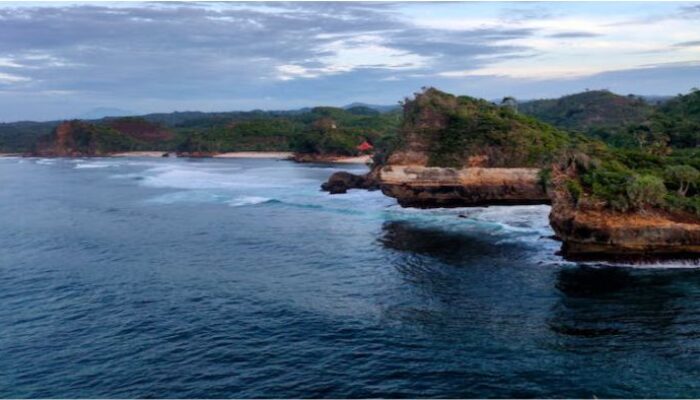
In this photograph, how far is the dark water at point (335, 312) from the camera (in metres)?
23.6

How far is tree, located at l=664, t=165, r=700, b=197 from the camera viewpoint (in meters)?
42.7

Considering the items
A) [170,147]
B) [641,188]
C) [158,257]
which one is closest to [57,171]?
[170,147]

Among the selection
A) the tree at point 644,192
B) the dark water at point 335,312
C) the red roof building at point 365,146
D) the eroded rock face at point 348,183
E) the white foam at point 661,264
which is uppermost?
the red roof building at point 365,146

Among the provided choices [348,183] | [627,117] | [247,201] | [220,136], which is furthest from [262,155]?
[627,117]

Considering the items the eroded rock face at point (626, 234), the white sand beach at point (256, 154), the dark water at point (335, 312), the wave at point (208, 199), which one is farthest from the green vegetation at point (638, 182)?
the white sand beach at point (256, 154)

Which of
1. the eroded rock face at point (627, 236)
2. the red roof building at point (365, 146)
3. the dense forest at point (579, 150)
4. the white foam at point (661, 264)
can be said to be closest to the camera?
the white foam at point (661, 264)

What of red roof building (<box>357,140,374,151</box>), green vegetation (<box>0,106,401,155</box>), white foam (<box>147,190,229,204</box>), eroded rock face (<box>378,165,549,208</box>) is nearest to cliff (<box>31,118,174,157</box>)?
green vegetation (<box>0,106,401,155</box>)

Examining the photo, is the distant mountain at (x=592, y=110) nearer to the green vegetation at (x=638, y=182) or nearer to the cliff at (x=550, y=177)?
the cliff at (x=550, y=177)

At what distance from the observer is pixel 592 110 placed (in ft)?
450

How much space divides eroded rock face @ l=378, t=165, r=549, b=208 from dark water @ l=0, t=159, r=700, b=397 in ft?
12.6

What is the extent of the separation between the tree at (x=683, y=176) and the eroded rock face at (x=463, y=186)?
15.9 m

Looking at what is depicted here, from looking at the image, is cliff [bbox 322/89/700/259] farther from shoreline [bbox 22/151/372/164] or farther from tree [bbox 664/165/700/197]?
shoreline [bbox 22/151/372/164]

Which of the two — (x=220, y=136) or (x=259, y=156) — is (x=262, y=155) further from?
(x=220, y=136)

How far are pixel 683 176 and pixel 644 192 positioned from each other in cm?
565
